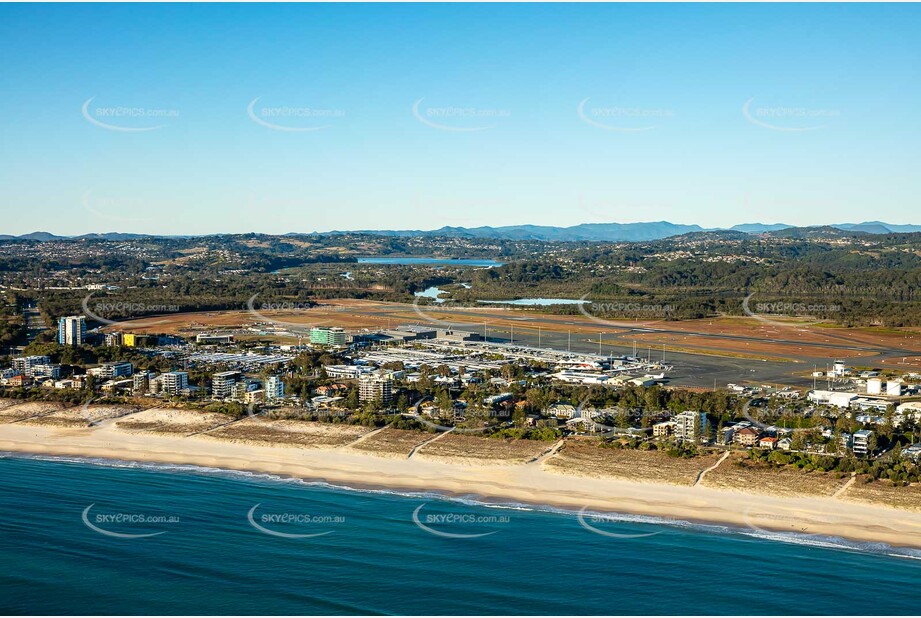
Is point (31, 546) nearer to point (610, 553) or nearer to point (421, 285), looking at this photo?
point (610, 553)

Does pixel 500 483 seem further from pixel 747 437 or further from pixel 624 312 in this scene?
pixel 624 312

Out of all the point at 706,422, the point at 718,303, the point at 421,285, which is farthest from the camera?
the point at 421,285

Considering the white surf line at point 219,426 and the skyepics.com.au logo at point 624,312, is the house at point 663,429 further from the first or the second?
the skyepics.com.au logo at point 624,312

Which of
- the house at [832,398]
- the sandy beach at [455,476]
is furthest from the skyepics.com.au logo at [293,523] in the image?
the house at [832,398]

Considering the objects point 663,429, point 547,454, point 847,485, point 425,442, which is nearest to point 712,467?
point 847,485

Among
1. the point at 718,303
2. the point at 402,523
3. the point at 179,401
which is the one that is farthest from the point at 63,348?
the point at 718,303

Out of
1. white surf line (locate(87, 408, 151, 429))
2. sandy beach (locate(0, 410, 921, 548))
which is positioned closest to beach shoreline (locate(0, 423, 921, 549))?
sandy beach (locate(0, 410, 921, 548))

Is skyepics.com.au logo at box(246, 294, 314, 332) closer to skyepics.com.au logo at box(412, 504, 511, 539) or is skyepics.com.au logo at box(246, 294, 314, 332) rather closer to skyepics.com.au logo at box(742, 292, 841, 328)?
skyepics.com.au logo at box(742, 292, 841, 328)
